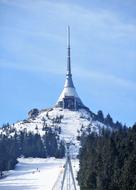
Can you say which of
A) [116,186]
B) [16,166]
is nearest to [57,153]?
[16,166]

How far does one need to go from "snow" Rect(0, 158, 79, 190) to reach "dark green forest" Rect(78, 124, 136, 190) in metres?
16.8

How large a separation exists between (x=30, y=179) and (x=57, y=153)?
5602cm

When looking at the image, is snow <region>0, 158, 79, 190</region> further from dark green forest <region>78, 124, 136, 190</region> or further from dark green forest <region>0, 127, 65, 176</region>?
dark green forest <region>78, 124, 136, 190</region>

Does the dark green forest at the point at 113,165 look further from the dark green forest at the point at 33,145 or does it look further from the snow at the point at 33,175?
the dark green forest at the point at 33,145


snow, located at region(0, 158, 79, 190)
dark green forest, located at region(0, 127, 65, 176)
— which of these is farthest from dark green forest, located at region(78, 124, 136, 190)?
dark green forest, located at region(0, 127, 65, 176)

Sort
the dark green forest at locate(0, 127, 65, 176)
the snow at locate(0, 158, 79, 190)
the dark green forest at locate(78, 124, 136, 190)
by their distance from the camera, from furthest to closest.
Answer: the dark green forest at locate(0, 127, 65, 176) → the snow at locate(0, 158, 79, 190) → the dark green forest at locate(78, 124, 136, 190)

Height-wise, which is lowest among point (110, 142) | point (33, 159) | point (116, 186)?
point (116, 186)

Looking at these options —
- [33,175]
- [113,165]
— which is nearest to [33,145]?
[33,175]

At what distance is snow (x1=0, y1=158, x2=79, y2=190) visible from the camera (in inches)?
4173

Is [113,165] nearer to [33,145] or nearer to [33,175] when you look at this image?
[33,175]

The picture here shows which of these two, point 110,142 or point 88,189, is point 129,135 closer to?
point 110,142

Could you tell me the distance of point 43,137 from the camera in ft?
630

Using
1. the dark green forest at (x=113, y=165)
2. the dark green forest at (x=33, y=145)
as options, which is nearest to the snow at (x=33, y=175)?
the dark green forest at (x=33, y=145)

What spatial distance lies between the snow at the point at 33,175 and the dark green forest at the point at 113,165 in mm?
16805
